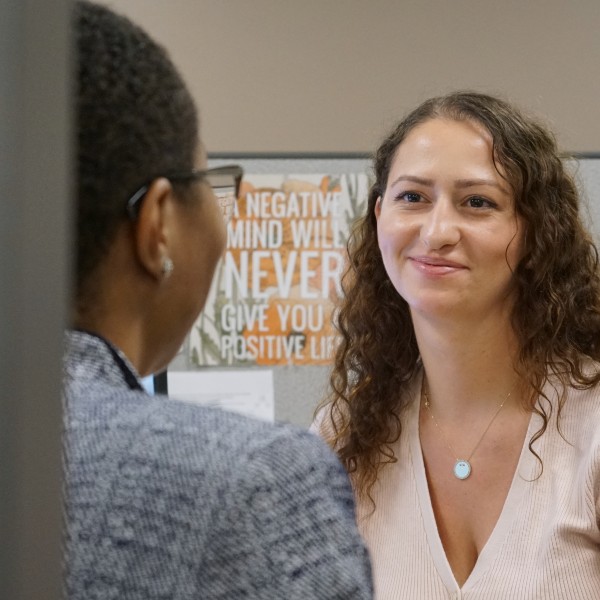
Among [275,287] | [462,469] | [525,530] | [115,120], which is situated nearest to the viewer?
[115,120]

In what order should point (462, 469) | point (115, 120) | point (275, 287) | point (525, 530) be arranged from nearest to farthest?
point (115, 120) < point (525, 530) < point (462, 469) < point (275, 287)

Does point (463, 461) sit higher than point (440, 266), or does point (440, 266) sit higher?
point (440, 266)

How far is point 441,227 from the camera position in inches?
47.6

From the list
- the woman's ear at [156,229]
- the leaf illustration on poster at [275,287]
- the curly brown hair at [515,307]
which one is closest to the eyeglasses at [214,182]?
A: the woman's ear at [156,229]

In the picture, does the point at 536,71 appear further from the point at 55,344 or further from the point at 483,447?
the point at 55,344

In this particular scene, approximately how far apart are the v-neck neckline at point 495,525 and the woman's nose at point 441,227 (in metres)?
0.25

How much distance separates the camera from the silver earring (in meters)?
0.49

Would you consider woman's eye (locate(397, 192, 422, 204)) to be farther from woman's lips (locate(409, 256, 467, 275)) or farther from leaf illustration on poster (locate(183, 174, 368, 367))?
leaf illustration on poster (locate(183, 174, 368, 367))

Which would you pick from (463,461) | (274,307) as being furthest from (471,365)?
(274,307)

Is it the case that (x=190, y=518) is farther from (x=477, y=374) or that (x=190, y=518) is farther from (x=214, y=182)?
→ (x=477, y=374)

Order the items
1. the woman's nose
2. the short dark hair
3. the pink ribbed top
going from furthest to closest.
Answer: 1. the woman's nose
2. the pink ribbed top
3. the short dark hair

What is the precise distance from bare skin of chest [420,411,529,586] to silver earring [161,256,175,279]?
776 mm

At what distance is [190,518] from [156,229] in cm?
14

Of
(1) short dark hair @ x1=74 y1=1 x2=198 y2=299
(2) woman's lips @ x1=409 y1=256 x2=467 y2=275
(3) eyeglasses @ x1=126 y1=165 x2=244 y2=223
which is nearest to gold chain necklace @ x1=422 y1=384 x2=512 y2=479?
(2) woman's lips @ x1=409 y1=256 x2=467 y2=275
